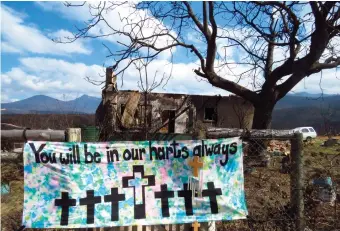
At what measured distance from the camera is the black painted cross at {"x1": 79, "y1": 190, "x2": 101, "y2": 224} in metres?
3.52

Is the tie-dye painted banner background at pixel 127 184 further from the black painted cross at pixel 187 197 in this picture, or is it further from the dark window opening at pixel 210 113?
the dark window opening at pixel 210 113

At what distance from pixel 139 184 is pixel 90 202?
0.55 meters

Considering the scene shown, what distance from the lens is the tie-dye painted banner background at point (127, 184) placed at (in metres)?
3.49

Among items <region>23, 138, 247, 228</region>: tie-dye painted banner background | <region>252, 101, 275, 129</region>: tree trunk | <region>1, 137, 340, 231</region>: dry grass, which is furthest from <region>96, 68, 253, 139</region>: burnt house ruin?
<region>23, 138, 247, 228</region>: tie-dye painted banner background

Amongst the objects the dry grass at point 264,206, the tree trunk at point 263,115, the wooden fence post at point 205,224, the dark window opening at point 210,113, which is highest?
the dark window opening at point 210,113

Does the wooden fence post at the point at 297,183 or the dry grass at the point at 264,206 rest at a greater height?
the wooden fence post at the point at 297,183

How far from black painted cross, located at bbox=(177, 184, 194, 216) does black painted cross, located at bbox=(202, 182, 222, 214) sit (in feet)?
0.55

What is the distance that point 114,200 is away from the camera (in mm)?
3576

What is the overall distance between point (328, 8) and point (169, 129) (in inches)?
592

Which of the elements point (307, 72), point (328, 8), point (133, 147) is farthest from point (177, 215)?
point (307, 72)

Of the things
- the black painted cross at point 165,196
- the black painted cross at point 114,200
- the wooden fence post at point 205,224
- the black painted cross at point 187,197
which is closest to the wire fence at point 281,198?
the wooden fence post at point 205,224

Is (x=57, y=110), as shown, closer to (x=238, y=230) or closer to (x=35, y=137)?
(x=35, y=137)

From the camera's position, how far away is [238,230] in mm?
4551

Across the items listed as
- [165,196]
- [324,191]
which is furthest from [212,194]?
[324,191]
